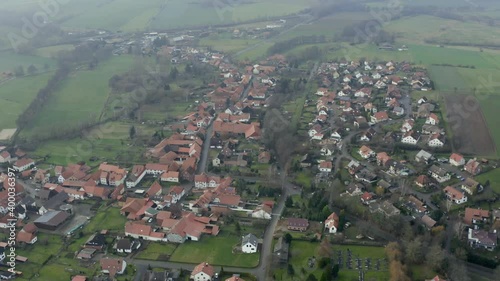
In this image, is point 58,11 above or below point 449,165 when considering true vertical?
above

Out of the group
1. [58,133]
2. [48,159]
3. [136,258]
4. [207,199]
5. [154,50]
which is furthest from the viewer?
[154,50]

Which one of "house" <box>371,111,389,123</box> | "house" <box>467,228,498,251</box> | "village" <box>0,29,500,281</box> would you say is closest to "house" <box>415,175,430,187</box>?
"village" <box>0,29,500,281</box>

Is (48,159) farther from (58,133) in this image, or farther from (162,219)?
(162,219)

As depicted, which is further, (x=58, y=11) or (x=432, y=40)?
(x=58, y=11)

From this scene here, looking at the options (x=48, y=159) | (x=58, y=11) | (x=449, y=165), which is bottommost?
(x=449, y=165)

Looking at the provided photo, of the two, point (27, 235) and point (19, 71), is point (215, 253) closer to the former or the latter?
point (27, 235)

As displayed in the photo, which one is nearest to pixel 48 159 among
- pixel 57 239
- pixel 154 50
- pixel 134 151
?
pixel 134 151

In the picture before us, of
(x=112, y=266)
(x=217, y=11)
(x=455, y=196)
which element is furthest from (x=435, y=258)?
(x=217, y=11)

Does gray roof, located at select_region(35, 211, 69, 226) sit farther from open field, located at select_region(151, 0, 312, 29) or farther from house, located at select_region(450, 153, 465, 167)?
open field, located at select_region(151, 0, 312, 29)
